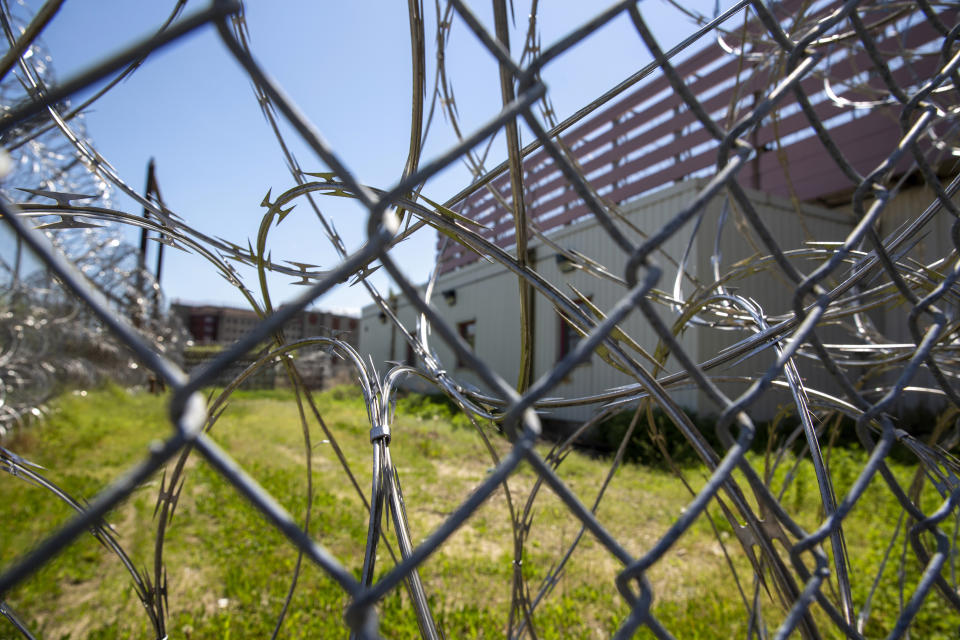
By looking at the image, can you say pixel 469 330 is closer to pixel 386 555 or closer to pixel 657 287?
pixel 657 287

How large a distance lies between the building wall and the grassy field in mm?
1503

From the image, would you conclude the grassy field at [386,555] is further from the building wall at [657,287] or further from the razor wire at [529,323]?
the building wall at [657,287]

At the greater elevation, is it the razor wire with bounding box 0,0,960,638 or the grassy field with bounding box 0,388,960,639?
the razor wire with bounding box 0,0,960,638

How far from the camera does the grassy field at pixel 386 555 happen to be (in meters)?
2.12

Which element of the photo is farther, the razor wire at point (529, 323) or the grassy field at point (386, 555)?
the grassy field at point (386, 555)

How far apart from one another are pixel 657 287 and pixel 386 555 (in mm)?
3186

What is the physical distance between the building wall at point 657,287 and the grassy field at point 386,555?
4.93ft

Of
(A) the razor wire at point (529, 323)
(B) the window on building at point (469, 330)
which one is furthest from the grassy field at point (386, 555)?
(B) the window on building at point (469, 330)

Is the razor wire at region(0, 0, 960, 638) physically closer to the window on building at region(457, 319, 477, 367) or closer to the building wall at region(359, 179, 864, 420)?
the building wall at region(359, 179, 864, 420)

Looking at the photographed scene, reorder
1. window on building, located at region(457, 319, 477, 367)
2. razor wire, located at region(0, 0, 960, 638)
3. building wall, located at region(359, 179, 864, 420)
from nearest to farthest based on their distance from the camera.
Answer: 1. razor wire, located at region(0, 0, 960, 638)
2. building wall, located at region(359, 179, 864, 420)
3. window on building, located at region(457, 319, 477, 367)

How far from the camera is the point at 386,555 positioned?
2902mm

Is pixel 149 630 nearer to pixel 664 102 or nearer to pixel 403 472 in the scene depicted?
pixel 403 472

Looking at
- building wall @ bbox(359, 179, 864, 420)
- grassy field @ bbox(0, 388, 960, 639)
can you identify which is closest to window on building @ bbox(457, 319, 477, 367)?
building wall @ bbox(359, 179, 864, 420)

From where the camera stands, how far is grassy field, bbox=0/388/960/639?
2125 mm
